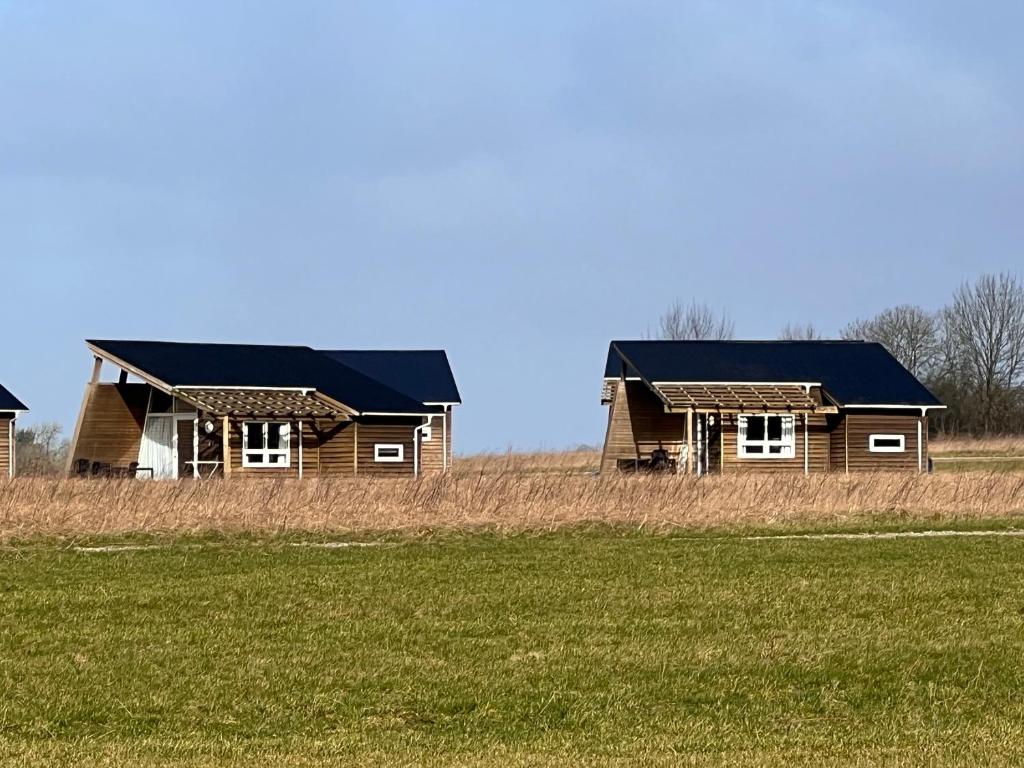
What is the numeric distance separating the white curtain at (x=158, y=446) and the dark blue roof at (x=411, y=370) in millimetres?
13315

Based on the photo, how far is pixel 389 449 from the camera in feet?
135

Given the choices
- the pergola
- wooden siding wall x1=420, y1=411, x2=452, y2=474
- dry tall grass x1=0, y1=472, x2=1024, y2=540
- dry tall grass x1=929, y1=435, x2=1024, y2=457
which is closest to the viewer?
dry tall grass x1=0, y1=472, x2=1024, y2=540

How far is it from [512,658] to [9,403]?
34.4m

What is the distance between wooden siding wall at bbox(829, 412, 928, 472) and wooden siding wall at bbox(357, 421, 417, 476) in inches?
474

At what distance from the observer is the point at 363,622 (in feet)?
43.9

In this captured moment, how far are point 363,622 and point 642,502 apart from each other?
34.4ft

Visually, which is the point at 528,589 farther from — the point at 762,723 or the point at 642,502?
the point at 642,502

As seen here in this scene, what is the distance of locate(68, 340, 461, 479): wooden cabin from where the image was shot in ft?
128

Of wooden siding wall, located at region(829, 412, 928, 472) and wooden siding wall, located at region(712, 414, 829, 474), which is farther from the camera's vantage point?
wooden siding wall, located at region(829, 412, 928, 472)

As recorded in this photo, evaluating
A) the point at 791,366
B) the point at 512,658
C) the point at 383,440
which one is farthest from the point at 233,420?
the point at 512,658

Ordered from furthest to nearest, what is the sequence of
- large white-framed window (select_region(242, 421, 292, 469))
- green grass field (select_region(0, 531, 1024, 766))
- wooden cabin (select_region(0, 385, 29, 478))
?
1. wooden cabin (select_region(0, 385, 29, 478))
2. large white-framed window (select_region(242, 421, 292, 469))
3. green grass field (select_region(0, 531, 1024, 766))

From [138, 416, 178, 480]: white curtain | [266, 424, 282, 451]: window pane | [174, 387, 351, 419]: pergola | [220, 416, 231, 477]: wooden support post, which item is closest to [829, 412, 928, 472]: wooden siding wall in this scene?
[174, 387, 351, 419]: pergola

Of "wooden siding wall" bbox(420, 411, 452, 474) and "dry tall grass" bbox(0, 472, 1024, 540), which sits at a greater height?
"wooden siding wall" bbox(420, 411, 452, 474)

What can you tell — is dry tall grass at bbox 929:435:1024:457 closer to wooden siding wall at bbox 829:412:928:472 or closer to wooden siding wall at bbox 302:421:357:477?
wooden siding wall at bbox 829:412:928:472
